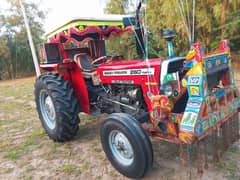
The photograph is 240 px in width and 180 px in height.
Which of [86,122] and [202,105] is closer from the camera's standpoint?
[202,105]

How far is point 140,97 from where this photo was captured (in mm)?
2811

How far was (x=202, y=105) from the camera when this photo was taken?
204 cm

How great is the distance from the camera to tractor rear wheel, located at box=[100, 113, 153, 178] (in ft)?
7.21

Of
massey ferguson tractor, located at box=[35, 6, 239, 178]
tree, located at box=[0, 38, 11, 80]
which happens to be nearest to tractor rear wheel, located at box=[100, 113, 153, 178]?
massey ferguson tractor, located at box=[35, 6, 239, 178]

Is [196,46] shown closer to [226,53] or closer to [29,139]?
[226,53]

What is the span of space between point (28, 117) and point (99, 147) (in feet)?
8.40

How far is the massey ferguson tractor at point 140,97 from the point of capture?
209cm

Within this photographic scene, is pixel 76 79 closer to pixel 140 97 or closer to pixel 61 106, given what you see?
pixel 61 106

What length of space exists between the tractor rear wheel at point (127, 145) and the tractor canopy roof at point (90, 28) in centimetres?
136

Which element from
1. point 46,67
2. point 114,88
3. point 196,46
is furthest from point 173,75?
point 46,67

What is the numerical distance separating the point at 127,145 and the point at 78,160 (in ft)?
2.88

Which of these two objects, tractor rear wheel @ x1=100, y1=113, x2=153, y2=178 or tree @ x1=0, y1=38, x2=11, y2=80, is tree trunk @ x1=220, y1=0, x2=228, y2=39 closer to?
tractor rear wheel @ x1=100, y1=113, x2=153, y2=178

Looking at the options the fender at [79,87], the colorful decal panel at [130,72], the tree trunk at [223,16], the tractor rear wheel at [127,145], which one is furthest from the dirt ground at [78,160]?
the tree trunk at [223,16]

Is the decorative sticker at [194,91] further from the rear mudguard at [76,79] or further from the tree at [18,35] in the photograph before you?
the tree at [18,35]
